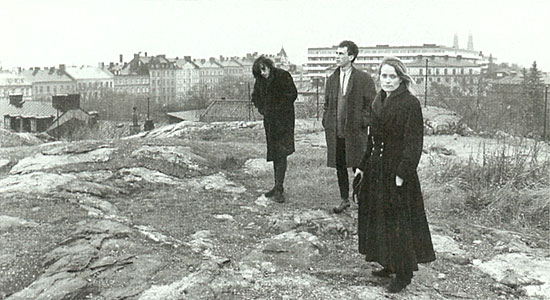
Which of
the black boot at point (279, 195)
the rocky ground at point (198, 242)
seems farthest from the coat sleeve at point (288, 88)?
the rocky ground at point (198, 242)

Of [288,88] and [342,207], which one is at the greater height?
[288,88]

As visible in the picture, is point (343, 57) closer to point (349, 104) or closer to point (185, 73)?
point (349, 104)

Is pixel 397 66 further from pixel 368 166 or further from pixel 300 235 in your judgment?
pixel 300 235

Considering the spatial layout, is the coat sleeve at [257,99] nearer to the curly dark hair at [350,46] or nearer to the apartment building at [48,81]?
the curly dark hair at [350,46]

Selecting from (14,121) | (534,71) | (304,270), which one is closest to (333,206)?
(304,270)

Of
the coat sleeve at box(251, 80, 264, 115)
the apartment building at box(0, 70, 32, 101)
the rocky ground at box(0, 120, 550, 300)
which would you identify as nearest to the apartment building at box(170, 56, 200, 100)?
the apartment building at box(0, 70, 32, 101)

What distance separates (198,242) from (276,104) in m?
1.85

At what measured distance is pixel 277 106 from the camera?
21.2 feet

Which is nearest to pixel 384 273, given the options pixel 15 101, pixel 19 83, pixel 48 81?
pixel 15 101

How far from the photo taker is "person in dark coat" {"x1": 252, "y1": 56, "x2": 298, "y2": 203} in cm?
641

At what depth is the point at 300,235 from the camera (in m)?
5.59

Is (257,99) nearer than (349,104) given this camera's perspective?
No

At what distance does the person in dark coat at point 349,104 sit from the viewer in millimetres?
5809

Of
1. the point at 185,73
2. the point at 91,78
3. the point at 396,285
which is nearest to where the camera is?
the point at 396,285
